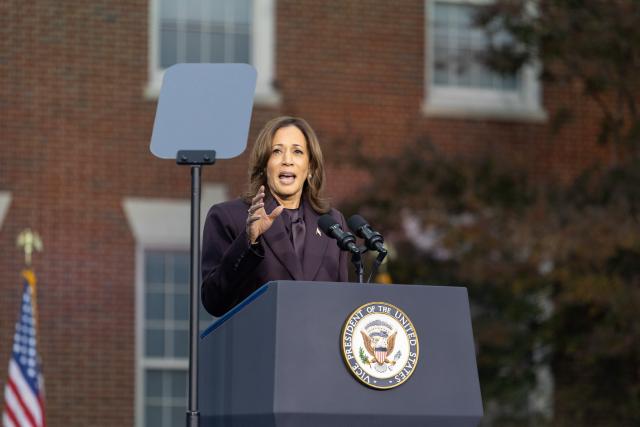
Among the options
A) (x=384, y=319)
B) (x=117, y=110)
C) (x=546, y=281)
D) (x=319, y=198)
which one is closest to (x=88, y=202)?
(x=117, y=110)

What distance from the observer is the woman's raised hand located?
425 centimetres

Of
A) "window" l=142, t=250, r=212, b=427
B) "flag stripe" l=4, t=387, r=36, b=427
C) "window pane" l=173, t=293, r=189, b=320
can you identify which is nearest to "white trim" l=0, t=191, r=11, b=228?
"window" l=142, t=250, r=212, b=427

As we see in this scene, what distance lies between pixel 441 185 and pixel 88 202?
342 centimetres

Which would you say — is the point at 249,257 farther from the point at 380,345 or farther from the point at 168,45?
the point at 168,45

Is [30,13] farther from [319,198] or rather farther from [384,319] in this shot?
[384,319]

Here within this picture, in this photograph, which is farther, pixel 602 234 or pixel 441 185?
pixel 441 185

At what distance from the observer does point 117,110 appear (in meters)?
13.8

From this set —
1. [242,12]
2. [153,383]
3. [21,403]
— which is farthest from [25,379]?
[242,12]

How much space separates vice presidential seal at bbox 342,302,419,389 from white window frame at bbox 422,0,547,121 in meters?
10.8

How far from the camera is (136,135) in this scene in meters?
13.8

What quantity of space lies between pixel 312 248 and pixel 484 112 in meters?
10.2

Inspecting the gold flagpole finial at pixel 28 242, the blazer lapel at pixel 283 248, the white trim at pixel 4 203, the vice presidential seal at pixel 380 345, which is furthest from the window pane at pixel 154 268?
the vice presidential seal at pixel 380 345

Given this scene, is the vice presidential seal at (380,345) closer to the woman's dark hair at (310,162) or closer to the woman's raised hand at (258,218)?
the woman's raised hand at (258,218)

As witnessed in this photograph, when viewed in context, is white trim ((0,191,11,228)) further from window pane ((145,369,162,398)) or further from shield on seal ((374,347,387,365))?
shield on seal ((374,347,387,365))
